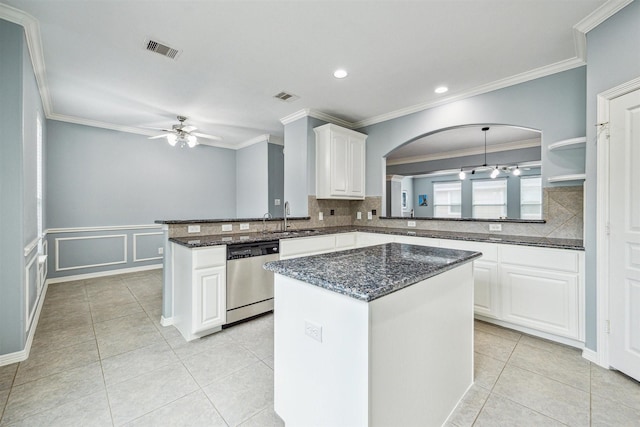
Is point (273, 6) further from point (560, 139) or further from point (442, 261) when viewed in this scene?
point (560, 139)

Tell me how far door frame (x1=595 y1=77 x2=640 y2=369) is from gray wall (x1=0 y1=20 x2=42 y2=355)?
4.57 m

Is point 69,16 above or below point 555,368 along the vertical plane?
above

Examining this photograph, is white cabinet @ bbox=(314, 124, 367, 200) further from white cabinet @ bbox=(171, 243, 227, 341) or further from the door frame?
the door frame

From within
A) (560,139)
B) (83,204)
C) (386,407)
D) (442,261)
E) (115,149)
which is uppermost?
(115,149)

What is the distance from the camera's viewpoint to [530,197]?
25.2 feet

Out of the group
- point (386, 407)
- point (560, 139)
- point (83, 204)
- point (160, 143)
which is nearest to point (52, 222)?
point (83, 204)

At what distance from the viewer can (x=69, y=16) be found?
82.7 inches

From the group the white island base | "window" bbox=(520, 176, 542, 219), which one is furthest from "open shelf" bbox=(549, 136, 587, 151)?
"window" bbox=(520, 176, 542, 219)

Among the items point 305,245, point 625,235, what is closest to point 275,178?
point 305,245

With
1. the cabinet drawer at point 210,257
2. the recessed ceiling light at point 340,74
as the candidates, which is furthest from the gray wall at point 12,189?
the recessed ceiling light at point 340,74

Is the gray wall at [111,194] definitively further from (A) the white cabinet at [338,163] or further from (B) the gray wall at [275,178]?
(A) the white cabinet at [338,163]

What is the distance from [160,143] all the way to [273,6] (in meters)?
4.40

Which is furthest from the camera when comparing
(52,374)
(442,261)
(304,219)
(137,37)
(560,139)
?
(304,219)

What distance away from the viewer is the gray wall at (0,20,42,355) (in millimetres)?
2096
